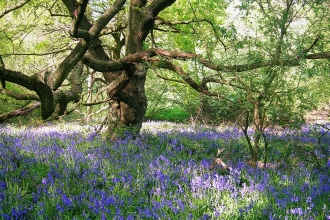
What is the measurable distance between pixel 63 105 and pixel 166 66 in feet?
8.07

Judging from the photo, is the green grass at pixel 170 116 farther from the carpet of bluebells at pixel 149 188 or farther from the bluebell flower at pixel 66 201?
the bluebell flower at pixel 66 201

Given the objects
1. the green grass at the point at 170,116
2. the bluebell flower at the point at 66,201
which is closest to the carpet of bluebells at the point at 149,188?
the bluebell flower at the point at 66,201

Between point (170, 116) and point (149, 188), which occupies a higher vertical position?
point (149, 188)

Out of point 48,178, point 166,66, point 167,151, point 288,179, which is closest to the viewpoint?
point 48,178

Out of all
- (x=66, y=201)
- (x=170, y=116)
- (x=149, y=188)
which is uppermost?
(x=66, y=201)

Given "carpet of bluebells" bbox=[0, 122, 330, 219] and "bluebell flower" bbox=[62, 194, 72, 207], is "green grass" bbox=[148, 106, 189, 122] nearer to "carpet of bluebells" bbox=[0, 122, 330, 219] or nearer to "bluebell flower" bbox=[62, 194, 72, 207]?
"carpet of bluebells" bbox=[0, 122, 330, 219]

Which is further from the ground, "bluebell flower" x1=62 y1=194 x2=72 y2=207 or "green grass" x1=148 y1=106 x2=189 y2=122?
"bluebell flower" x1=62 y1=194 x2=72 y2=207

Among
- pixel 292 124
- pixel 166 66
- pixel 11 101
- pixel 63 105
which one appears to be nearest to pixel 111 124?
pixel 166 66

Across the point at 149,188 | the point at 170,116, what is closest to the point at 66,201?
the point at 149,188

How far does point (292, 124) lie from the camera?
5.16 metres

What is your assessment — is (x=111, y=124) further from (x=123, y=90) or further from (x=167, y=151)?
(x=167, y=151)

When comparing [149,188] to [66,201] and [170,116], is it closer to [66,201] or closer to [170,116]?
[66,201]

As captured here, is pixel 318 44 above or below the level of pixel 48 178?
above

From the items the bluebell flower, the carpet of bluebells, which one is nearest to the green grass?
the carpet of bluebells
